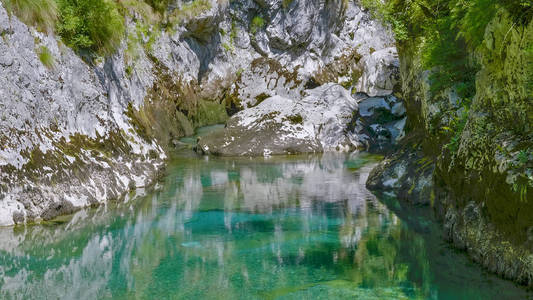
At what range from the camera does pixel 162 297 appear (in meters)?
5.37

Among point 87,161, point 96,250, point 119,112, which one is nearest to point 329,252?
point 96,250

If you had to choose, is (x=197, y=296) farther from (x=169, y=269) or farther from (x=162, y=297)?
(x=169, y=269)

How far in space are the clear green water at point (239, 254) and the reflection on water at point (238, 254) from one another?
0.01 meters

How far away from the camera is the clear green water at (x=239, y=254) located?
5.57 metres

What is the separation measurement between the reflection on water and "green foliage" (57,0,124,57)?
412 centimetres

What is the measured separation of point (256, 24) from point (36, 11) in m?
21.6

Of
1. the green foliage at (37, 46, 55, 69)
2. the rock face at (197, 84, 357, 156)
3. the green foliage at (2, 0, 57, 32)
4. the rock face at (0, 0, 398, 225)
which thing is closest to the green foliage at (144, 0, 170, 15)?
the rock face at (0, 0, 398, 225)

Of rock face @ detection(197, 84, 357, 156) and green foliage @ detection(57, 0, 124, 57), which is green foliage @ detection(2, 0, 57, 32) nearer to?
green foliage @ detection(57, 0, 124, 57)

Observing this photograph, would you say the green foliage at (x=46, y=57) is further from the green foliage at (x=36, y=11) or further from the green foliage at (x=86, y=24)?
the green foliage at (x=86, y=24)

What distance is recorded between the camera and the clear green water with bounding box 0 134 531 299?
557 cm

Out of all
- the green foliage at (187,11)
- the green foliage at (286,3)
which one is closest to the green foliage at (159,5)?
the green foliage at (187,11)

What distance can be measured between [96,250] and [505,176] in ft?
18.8

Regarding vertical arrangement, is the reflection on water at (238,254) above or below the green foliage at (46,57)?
below

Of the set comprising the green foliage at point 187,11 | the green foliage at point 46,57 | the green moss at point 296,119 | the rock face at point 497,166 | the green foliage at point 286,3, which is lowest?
the rock face at point 497,166
